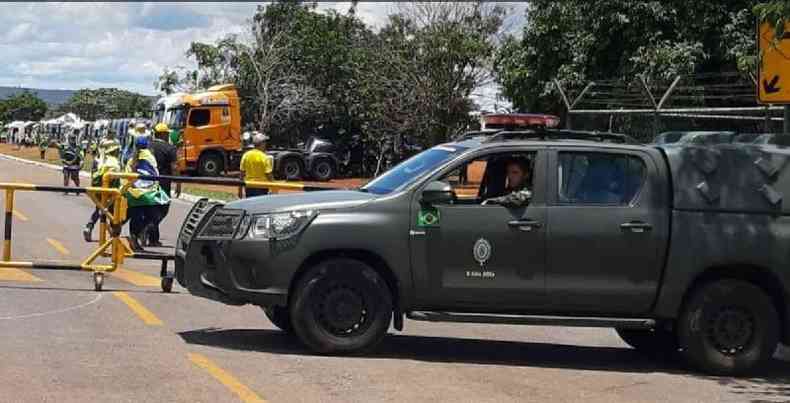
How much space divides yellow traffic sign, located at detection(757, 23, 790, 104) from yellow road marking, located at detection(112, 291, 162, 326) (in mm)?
6392

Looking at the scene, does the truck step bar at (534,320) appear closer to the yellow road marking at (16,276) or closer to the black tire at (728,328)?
the black tire at (728,328)

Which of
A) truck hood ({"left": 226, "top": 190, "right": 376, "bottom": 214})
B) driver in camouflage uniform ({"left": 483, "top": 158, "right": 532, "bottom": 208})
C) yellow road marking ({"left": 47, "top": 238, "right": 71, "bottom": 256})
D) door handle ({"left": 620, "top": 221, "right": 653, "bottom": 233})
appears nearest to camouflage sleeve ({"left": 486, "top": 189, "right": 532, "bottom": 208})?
driver in camouflage uniform ({"left": 483, "top": 158, "right": 532, "bottom": 208})

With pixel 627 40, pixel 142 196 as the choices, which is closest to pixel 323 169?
pixel 627 40

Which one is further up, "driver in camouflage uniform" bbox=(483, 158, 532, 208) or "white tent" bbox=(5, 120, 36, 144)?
"white tent" bbox=(5, 120, 36, 144)

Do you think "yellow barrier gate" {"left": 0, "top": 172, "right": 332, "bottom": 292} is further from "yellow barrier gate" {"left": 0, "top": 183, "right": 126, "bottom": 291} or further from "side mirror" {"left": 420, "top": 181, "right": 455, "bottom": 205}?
"side mirror" {"left": 420, "top": 181, "right": 455, "bottom": 205}

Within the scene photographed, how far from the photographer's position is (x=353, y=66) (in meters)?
45.9

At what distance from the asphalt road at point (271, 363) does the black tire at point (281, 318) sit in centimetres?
9

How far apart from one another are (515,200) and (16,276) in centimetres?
676

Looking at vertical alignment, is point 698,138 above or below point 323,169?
above

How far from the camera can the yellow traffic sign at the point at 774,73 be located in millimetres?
11039

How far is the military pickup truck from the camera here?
27.7 ft

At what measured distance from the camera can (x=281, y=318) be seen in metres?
9.38

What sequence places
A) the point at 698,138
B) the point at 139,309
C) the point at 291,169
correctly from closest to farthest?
the point at 698,138
the point at 139,309
the point at 291,169

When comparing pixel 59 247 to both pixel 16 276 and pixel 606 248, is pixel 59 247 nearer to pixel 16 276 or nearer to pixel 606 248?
pixel 16 276
